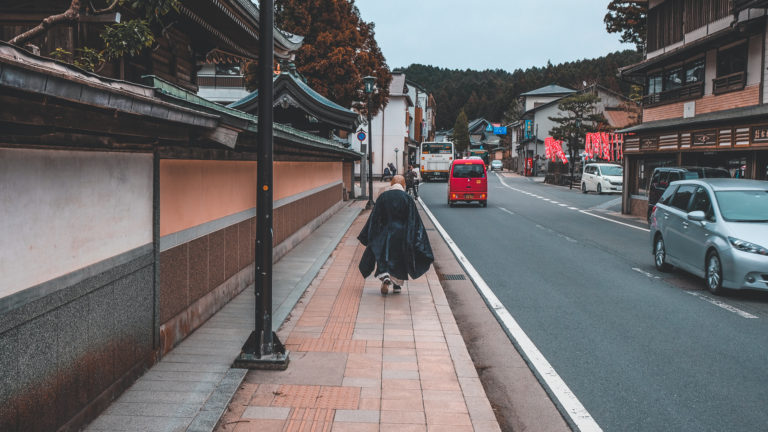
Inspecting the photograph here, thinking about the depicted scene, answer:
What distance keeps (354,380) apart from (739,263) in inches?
250

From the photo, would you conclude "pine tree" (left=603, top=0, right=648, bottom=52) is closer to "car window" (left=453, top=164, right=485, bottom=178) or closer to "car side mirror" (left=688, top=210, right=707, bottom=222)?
"car window" (left=453, top=164, right=485, bottom=178)

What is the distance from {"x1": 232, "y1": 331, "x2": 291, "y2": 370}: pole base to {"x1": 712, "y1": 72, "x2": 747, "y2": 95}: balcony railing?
62.2 ft

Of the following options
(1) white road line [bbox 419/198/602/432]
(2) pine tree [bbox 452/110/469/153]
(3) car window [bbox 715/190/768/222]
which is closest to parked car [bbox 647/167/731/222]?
(3) car window [bbox 715/190/768/222]

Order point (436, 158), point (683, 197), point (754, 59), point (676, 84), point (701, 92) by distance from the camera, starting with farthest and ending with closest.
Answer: point (436, 158)
point (676, 84)
point (701, 92)
point (754, 59)
point (683, 197)

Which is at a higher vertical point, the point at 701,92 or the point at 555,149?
the point at 701,92

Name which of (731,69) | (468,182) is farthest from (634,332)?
(468,182)

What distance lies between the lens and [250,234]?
988 cm

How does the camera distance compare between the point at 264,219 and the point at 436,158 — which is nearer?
the point at 264,219

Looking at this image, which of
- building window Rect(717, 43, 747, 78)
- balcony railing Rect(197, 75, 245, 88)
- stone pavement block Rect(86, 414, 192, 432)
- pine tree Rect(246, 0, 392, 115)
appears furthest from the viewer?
balcony railing Rect(197, 75, 245, 88)

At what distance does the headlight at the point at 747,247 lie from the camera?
8.75 m

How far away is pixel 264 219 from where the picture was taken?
5.78 m

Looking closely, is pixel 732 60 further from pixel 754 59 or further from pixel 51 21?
pixel 51 21

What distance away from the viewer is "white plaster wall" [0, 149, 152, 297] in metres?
3.45

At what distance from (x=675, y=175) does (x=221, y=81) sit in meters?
25.0
